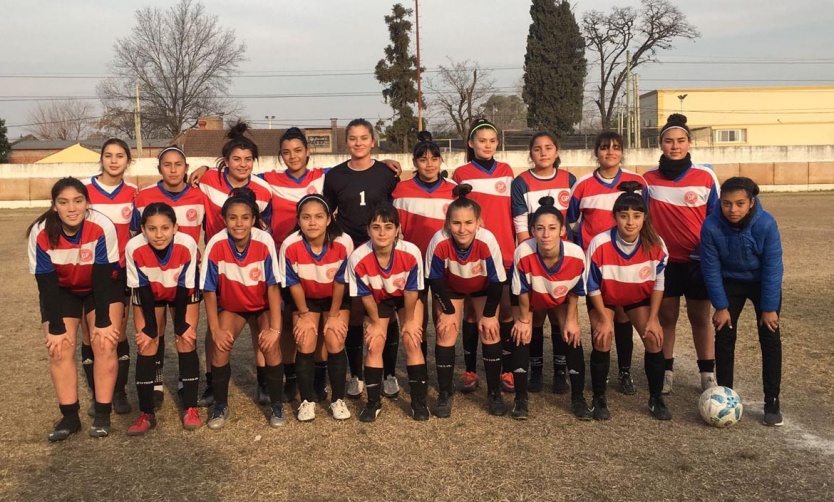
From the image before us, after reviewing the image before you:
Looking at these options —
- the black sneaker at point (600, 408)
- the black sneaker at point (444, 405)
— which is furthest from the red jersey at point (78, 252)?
the black sneaker at point (600, 408)

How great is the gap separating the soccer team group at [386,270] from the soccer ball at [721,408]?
0.86 ft

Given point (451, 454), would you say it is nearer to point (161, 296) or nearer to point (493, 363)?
point (493, 363)

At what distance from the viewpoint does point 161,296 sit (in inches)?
193

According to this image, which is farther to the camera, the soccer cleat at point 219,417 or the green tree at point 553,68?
the green tree at point 553,68

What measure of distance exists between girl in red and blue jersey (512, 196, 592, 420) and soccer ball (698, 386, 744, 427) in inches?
29.8

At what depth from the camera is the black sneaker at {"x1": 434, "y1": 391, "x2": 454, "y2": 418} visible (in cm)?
494

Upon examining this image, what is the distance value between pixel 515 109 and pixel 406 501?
6064 cm

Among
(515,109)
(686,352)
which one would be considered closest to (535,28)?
(515,109)

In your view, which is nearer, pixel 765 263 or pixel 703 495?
pixel 703 495

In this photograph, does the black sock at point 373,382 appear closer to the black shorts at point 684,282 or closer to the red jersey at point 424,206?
the red jersey at point 424,206

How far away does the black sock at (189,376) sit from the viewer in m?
4.90

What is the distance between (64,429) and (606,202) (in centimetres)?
418

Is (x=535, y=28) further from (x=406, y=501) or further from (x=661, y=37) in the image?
(x=406, y=501)

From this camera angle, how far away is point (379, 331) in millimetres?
4988
